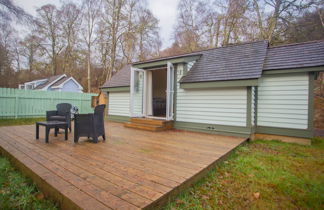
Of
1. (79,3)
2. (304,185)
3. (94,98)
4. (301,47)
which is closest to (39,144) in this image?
(304,185)

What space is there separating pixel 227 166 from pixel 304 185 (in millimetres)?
1020

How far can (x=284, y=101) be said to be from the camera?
4715mm

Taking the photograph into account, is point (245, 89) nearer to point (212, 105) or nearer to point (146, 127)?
point (212, 105)

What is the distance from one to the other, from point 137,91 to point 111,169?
4713mm

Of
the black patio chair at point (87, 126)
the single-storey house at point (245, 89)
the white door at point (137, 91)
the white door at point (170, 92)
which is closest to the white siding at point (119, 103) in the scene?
the white door at point (137, 91)

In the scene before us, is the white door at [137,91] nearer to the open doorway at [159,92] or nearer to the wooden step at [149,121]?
the wooden step at [149,121]

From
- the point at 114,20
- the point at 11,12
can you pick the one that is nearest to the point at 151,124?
the point at 11,12

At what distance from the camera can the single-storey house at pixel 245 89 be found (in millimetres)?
4504

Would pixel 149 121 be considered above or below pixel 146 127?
above

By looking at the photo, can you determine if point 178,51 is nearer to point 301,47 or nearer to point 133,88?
point 133,88

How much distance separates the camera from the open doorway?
27.3 ft

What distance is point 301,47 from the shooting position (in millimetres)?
4984

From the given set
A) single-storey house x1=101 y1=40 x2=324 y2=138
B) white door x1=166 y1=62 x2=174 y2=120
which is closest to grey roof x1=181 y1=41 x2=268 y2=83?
single-storey house x1=101 y1=40 x2=324 y2=138

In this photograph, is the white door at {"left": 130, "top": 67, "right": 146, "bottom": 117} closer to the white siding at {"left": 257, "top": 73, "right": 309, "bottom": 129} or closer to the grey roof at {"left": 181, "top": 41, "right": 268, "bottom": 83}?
the grey roof at {"left": 181, "top": 41, "right": 268, "bottom": 83}
